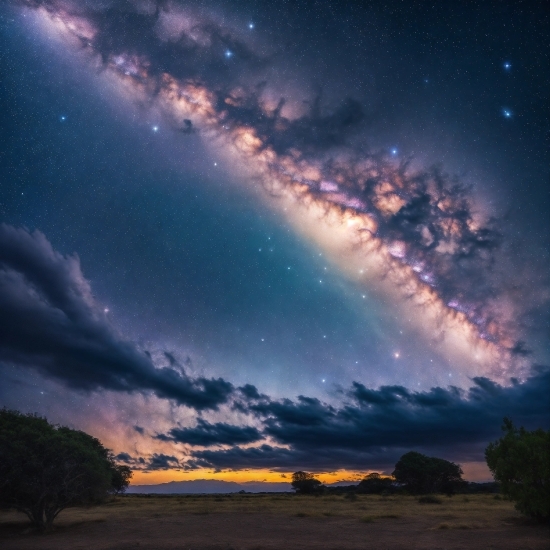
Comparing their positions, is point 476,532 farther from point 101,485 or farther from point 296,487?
point 296,487

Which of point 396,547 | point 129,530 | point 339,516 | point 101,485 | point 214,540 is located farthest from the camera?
point 339,516

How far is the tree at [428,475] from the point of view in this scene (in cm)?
9516

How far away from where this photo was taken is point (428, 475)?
95625 millimetres

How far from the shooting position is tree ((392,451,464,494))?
95.2m

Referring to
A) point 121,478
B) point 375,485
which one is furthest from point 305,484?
point 121,478

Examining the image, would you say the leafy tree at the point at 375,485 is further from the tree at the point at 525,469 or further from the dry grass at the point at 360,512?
the tree at the point at 525,469

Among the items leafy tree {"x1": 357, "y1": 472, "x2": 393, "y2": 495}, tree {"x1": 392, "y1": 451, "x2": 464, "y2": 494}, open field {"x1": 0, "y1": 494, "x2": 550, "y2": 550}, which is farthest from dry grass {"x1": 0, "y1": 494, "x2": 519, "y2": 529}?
leafy tree {"x1": 357, "y1": 472, "x2": 393, "y2": 495}

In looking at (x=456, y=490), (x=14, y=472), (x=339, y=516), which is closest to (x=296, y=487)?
(x=456, y=490)

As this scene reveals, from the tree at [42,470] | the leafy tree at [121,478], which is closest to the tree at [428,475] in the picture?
the leafy tree at [121,478]

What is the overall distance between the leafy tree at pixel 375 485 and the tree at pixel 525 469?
83.2 m

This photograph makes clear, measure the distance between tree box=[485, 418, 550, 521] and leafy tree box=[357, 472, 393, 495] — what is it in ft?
273

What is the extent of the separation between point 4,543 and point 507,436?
3450 centimetres

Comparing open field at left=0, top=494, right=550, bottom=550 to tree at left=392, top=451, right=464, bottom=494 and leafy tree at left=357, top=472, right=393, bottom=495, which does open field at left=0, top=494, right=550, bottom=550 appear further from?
leafy tree at left=357, top=472, right=393, bottom=495

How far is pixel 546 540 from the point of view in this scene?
23.7 metres
